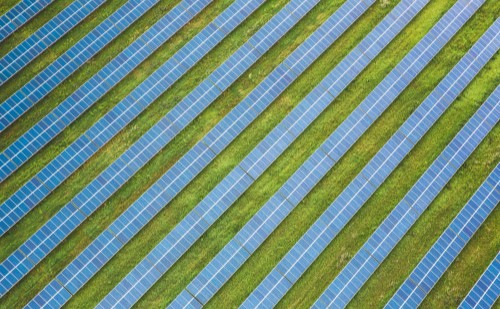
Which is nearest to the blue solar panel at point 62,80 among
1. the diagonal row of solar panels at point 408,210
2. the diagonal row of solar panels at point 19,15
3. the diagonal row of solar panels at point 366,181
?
the diagonal row of solar panels at point 19,15

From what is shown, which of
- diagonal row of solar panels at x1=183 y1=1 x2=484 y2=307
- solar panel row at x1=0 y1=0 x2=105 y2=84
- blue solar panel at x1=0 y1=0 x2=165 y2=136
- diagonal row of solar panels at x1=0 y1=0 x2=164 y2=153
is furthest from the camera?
solar panel row at x1=0 y1=0 x2=105 y2=84

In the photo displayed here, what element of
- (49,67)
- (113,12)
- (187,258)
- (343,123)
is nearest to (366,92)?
(343,123)

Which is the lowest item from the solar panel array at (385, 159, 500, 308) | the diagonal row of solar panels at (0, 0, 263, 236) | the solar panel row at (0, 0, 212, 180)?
the solar panel array at (385, 159, 500, 308)

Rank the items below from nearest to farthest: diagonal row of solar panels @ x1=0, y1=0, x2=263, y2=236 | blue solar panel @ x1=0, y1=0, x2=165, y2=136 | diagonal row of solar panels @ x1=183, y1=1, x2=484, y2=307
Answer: diagonal row of solar panels @ x1=183, y1=1, x2=484, y2=307 < diagonal row of solar panels @ x1=0, y1=0, x2=263, y2=236 < blue solar panel @ x1=0, y1=0, x2=165, y2=136

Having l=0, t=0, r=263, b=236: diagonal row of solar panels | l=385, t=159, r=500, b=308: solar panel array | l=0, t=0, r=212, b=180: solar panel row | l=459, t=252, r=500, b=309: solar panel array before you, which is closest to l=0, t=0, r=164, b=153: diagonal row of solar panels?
l=0, t=0, r=212, b=180: solar panel row

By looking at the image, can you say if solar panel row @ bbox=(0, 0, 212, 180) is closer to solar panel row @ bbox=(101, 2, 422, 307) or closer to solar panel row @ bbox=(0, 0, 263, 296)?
solar panel row @ bbox=(0, 0, 263, 296)

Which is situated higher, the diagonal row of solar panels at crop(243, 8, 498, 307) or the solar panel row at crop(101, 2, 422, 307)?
the solar panel row at crop(101, 2, 422, 307)

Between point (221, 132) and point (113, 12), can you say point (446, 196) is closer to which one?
point (221, 132)

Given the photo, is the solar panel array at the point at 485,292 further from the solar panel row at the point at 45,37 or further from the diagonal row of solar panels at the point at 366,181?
the solar panel row at the point at 45,37
